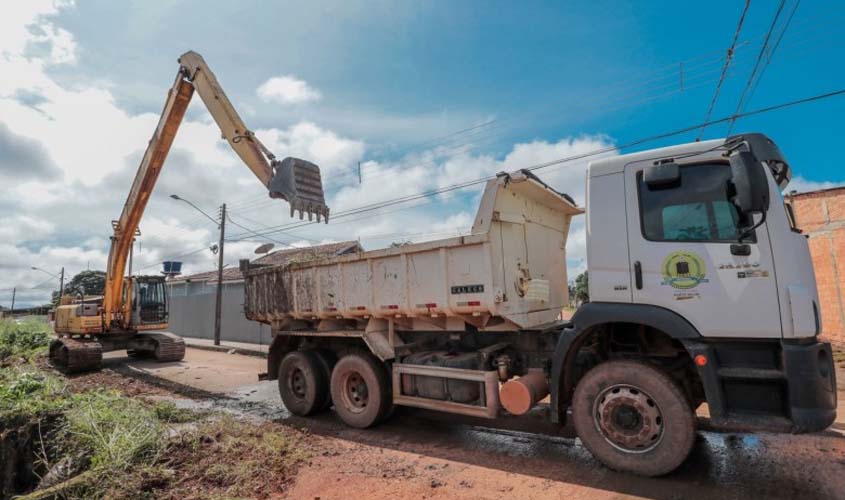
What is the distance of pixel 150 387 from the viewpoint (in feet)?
32.3

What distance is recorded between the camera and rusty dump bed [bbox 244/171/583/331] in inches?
203

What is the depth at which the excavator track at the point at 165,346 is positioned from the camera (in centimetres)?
1396

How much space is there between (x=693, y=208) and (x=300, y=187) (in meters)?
6.08

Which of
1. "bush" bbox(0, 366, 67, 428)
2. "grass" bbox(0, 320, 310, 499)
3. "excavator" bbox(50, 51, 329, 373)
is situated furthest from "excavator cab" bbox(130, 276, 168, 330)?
"grass" bbox(0, 320, 310, 499)

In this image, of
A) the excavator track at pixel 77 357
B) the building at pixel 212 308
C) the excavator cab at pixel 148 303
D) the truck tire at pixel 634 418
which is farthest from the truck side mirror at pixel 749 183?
the excavator cab at pixel 148 303

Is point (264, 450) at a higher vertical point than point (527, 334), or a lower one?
lower

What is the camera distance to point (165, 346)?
14016mm

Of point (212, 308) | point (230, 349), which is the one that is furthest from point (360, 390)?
point (212, 308)

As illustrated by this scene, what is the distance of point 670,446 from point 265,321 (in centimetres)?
648

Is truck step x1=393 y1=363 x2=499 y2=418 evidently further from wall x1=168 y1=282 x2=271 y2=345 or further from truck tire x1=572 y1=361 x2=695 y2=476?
wall x1=168 y1=282 x2=271 y2=345

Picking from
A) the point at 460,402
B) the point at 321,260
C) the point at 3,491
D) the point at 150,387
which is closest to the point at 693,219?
the point at 460,402

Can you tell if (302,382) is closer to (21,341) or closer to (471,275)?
(471,275)

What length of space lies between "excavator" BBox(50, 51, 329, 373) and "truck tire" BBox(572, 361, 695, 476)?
5.58 m

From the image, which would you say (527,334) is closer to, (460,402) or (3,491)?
(460,402)
